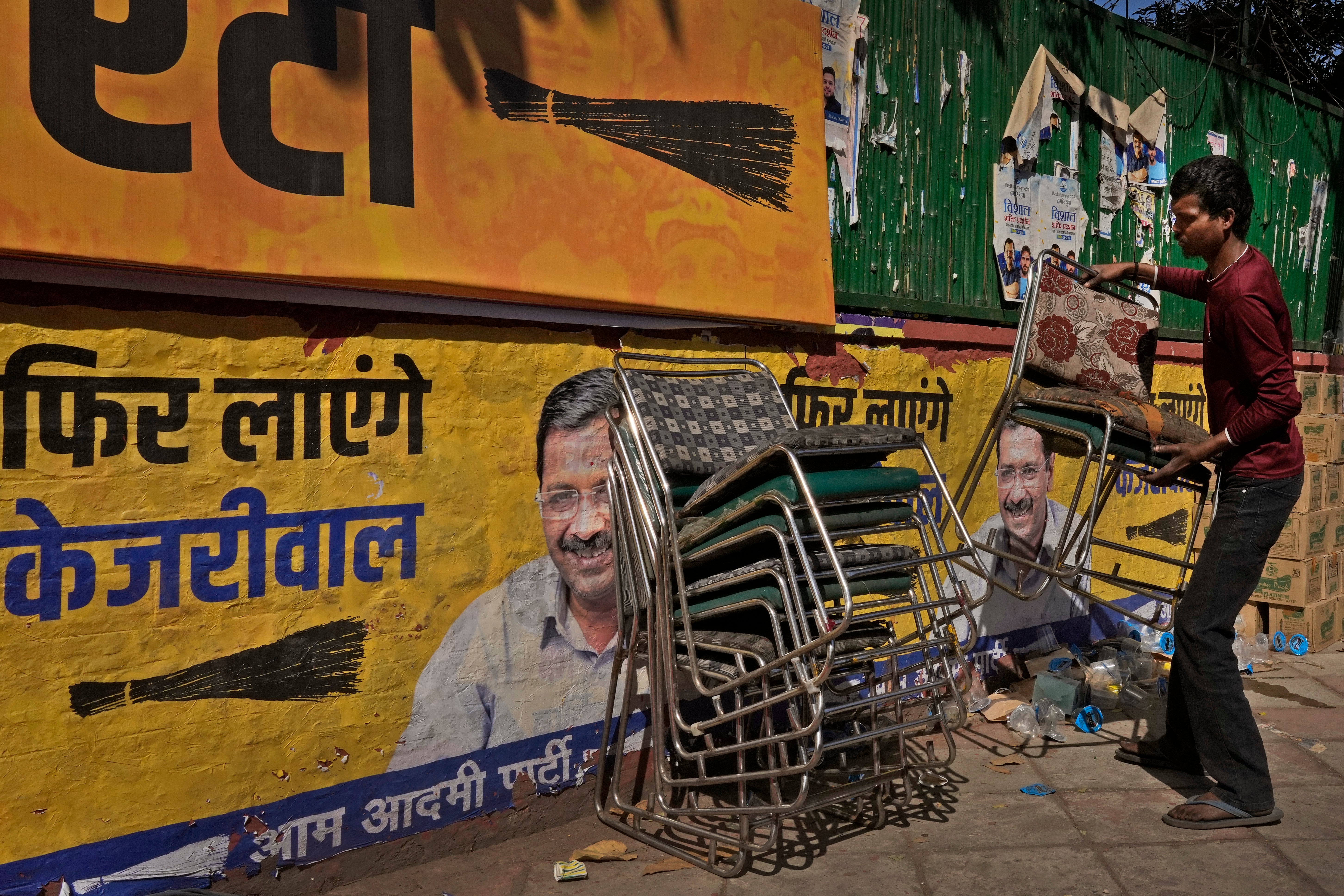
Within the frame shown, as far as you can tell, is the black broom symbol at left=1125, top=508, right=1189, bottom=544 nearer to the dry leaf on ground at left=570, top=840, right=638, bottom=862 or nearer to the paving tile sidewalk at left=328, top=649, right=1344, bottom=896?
the paving tile sidewalk at left=328, top=649, right=1344, bottom=896

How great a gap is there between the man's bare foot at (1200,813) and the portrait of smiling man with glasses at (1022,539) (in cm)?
157

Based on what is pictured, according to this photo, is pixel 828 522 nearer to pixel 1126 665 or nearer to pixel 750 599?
pixel 750 599

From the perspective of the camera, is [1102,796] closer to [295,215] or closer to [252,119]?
[295,215]

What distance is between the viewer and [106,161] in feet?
7.90

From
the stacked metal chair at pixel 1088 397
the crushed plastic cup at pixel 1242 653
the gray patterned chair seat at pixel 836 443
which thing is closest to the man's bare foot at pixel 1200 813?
the stacked metal chair at pixel 1088 397

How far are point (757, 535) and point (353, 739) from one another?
1.39 meters

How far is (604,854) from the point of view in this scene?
3.10 m

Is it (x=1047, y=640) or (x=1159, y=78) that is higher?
(x=1159, y=78)

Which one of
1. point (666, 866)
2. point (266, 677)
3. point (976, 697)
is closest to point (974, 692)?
point (976, 697)

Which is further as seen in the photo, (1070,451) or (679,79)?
(1070,451)

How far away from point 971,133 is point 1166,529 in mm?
3243

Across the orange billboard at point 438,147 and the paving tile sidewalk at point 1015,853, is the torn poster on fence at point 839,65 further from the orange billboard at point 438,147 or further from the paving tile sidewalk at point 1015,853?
the paving tile sidewalk at point 1015,853

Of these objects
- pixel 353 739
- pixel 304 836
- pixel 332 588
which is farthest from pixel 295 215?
pixel 304 836

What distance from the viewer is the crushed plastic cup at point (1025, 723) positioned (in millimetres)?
4391
